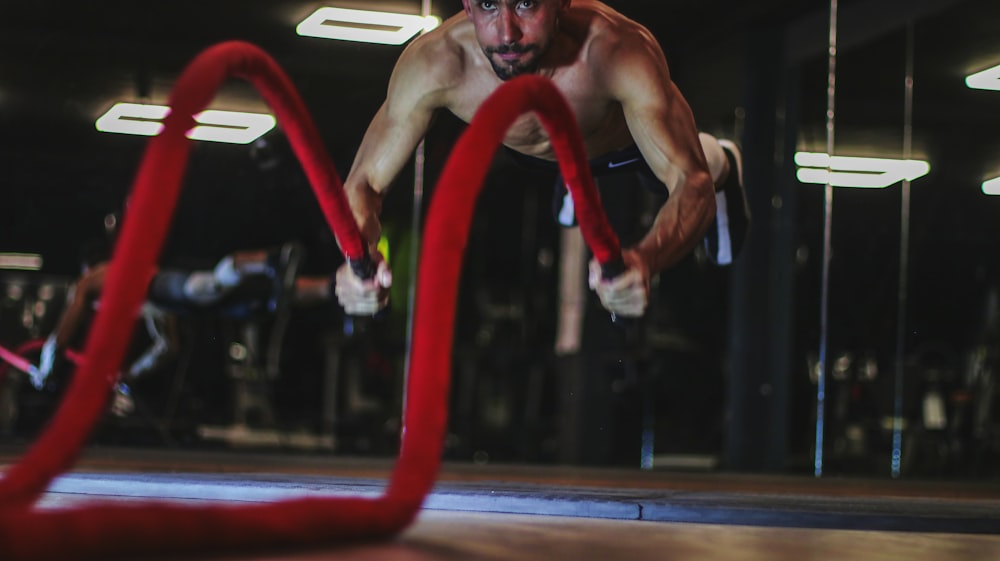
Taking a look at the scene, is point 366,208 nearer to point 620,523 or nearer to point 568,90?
point 568,90

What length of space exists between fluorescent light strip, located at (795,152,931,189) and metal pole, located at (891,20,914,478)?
0.06 m

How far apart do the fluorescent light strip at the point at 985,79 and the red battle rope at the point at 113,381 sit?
16.3 feet

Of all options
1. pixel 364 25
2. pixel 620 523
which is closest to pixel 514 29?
pixel 620 523

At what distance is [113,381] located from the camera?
1541 millimetres

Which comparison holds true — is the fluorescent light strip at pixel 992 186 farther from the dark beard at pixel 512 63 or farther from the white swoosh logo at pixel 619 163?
the dark beard at pixel 512 63

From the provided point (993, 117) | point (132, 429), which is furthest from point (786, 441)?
point (132, 429)

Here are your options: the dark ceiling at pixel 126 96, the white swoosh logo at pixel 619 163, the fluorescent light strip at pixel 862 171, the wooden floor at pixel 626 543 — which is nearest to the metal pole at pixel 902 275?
the fluorescent light strip at pixel 862 171

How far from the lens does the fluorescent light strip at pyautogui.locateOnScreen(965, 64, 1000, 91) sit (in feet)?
19.8

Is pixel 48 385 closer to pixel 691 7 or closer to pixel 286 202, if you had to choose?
pixel 286 202

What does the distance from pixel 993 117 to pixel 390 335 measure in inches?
135

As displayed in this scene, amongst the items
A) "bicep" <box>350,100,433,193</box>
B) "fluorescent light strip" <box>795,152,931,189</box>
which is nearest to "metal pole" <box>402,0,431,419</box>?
"fluorescent light strip" <box>795,152,931,189</box>

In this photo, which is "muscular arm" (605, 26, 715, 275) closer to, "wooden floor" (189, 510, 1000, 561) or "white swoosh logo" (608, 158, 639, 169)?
"white swoosh logo" (608, 158, 639, 169)

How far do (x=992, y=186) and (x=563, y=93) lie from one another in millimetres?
4294

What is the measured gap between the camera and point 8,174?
536 centimetres
